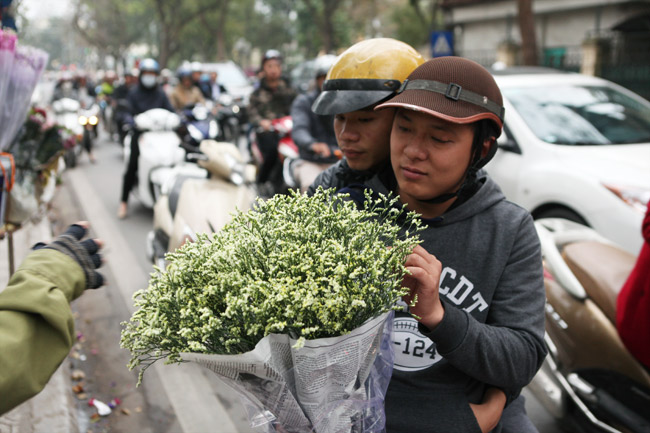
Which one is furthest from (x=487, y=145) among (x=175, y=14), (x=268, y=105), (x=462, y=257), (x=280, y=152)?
(x=175, y=14)

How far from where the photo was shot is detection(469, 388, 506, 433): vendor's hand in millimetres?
1583

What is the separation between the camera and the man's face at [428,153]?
154cm

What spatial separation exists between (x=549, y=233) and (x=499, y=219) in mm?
1760

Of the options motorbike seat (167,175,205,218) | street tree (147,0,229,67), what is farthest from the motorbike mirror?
street tree (147,0,229,67)

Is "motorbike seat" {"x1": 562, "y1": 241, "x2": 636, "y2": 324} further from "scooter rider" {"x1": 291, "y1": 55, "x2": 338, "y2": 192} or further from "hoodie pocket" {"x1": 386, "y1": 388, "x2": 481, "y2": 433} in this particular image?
"scooter rider" {"x1": 291, "y1": 55, "x2": 338, "y2": 192}

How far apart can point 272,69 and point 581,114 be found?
3892 millimetres

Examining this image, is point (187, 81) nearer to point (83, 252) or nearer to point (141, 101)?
point (141, 101)

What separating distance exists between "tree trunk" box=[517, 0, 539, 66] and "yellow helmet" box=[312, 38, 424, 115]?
13007 millimetres

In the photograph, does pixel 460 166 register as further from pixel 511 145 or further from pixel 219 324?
pixel 511 145

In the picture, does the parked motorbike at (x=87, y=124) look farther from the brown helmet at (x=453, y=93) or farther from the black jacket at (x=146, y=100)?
the brown helmet at (x=453, y=93)

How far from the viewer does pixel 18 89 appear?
324 centimetres

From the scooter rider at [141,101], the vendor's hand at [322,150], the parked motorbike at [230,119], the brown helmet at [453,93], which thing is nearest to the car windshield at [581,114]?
the vendor's hand at [322,150]

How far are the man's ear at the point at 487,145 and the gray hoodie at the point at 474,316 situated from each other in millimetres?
129

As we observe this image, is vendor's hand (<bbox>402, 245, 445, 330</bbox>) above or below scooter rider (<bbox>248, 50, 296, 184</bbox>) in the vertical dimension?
above
